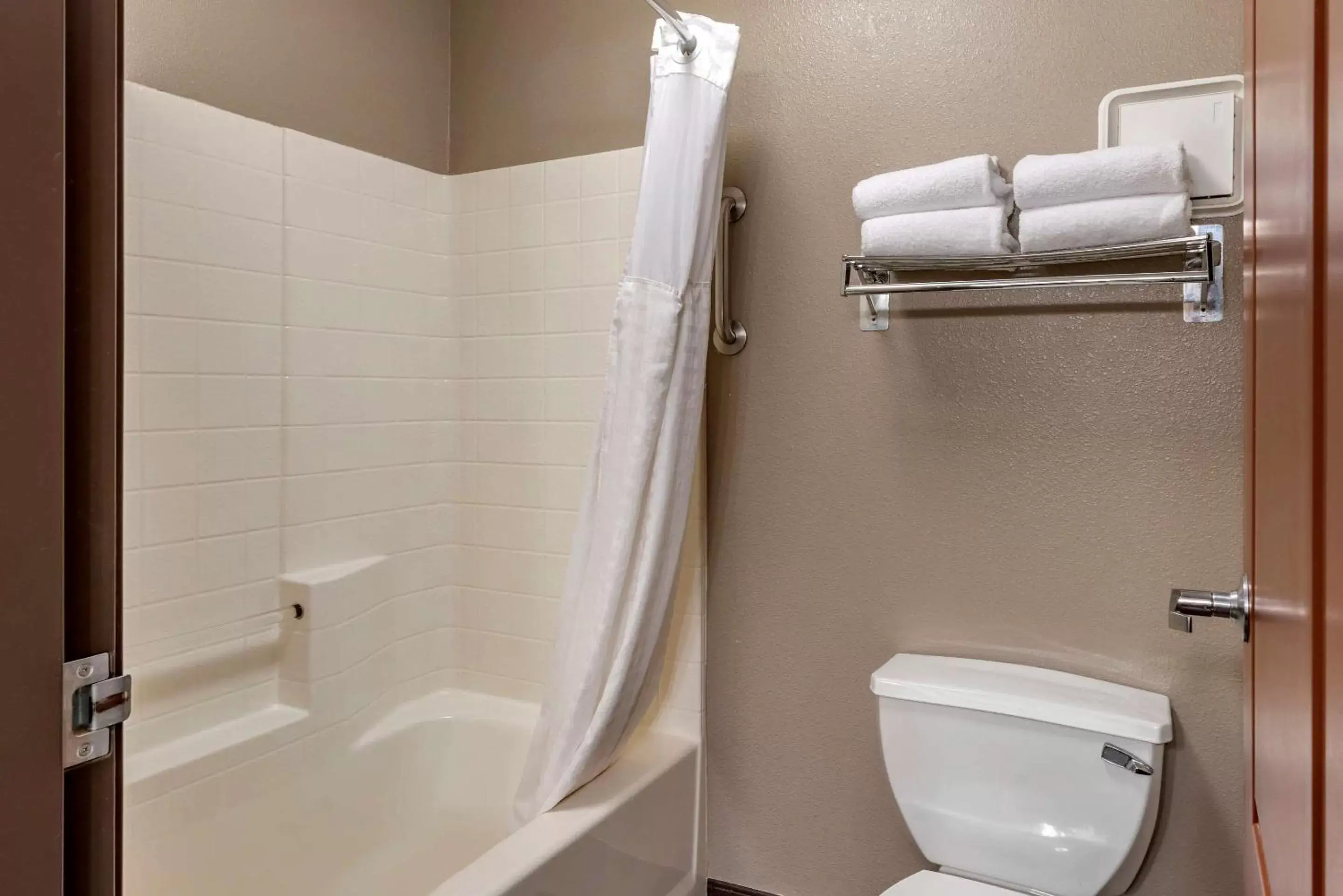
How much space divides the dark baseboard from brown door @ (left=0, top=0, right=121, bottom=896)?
1.50 metres

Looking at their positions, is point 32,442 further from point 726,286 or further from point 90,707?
point 726,286

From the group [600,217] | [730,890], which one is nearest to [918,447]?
[600,217]

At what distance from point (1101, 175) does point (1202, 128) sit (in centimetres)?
31

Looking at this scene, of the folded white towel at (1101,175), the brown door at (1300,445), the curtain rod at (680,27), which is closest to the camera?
the brown door at (1300,445)

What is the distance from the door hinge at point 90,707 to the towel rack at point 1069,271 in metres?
1.29

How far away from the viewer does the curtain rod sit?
1.66m

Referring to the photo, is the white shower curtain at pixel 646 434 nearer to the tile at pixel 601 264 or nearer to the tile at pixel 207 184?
the tile at pixel 601 264

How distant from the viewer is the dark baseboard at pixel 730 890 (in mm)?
1932

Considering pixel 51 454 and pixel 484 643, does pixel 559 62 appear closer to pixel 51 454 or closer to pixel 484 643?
pixel 484 643

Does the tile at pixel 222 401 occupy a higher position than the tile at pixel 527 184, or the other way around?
the tile at pixel 527 184

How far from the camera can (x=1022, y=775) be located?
1510 mm

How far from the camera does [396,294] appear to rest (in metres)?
2.17

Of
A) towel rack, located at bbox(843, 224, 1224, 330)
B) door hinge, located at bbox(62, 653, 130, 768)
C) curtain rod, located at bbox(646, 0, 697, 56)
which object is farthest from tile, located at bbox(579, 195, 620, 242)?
door hinge, located at bbox(62, 653, 130, 768)

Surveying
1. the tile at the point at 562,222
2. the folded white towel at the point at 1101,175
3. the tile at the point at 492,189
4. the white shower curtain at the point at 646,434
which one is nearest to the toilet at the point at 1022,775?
the white shower curtain at the point at 646,434
